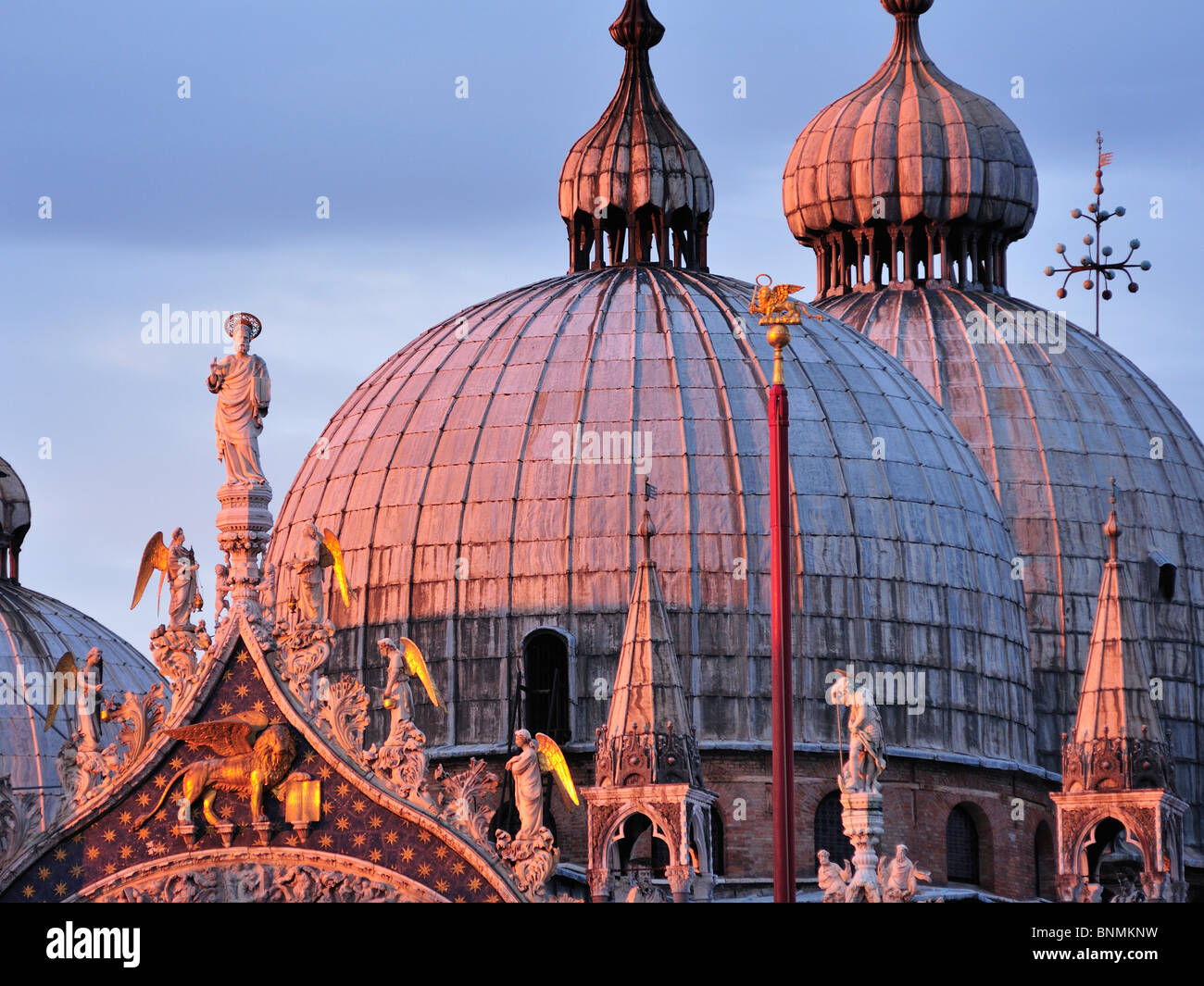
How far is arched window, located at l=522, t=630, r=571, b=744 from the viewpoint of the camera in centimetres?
7050

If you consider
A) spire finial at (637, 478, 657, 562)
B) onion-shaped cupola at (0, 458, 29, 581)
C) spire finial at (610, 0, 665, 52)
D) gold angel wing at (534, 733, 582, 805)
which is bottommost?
gold angel wing at (534, 733, 582, 805)

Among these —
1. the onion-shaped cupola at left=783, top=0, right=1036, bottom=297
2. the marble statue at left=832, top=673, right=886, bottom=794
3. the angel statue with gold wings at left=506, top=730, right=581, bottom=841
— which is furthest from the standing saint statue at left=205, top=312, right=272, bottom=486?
the onion-shaped cupola at left=783, top=0, right=1036, bottom=297

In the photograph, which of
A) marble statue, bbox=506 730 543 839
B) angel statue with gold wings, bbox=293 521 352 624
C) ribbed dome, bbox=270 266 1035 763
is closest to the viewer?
marble statue, bbox=506 730 543 839

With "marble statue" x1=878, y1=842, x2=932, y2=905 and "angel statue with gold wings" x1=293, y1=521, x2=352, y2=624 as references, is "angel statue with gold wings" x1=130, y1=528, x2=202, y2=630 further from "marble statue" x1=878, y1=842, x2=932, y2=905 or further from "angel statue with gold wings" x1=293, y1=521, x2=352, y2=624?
"marble statue" x1=878, y1=842, x2=932, y2=905

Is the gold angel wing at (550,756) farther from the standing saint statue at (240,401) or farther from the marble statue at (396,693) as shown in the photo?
the standing saint statue at (240,401)

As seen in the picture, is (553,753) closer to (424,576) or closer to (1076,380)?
(424,576)

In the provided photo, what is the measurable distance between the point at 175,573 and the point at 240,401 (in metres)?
2.73

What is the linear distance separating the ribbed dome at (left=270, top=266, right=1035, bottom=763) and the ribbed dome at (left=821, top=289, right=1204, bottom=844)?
6512 mm

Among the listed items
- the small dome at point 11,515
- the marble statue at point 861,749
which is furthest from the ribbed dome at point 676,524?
the small dome at point 11,515

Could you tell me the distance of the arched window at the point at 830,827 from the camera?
69.1m

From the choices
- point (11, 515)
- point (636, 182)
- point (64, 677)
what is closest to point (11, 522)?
point (11, 515)

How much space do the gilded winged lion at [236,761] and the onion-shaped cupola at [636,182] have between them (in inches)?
773

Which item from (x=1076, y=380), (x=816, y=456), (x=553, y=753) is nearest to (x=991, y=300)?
(x=1076, y=380)

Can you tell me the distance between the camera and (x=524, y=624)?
7162 centimetres
